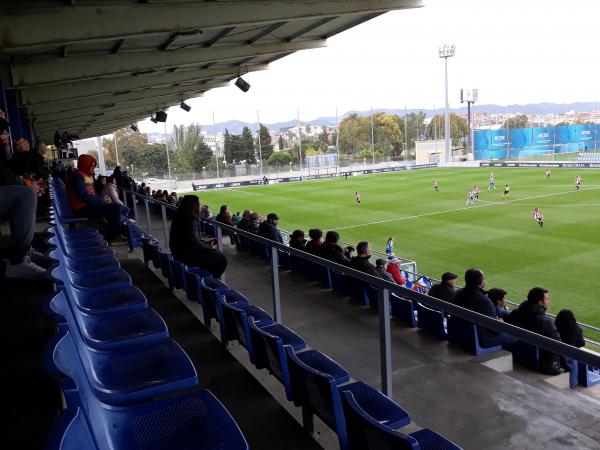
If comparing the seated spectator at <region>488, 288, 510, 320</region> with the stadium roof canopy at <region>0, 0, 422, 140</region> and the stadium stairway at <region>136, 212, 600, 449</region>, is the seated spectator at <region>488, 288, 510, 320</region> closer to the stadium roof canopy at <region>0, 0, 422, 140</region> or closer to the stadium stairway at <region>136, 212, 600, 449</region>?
the stadium stairway at <region>136, 212, 600, 449</region>

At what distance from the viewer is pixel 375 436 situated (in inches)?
85.4

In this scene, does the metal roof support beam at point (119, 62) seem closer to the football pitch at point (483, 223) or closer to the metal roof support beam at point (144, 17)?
the metal roof support beam at point (144, 17)

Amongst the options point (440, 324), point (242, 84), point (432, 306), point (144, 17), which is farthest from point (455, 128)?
point (432, 306)

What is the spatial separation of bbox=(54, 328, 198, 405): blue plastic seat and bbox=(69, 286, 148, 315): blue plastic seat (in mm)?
497

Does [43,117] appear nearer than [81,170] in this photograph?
No

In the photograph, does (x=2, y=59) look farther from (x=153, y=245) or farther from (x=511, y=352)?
(x=511, y=352)

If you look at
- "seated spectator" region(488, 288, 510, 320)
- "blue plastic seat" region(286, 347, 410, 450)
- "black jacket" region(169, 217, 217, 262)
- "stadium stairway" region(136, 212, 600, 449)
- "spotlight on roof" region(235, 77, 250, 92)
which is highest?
"spotlight on roof" region(235, 77, 250, 92)

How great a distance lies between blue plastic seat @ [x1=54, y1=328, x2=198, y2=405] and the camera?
225 cm

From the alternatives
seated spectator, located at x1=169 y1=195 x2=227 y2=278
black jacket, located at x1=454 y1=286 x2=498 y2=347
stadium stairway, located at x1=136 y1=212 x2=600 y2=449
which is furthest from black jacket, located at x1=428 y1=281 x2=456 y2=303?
seated spectator, located at x1=169 y1=195 x2=227 y2=278

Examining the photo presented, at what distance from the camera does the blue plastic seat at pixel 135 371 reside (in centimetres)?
225

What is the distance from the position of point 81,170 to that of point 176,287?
2.41 metres

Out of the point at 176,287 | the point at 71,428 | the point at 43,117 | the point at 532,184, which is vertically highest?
the point at 43,117

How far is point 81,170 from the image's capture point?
681cm

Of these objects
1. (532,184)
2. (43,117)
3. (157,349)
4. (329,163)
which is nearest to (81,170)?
(157,349)
